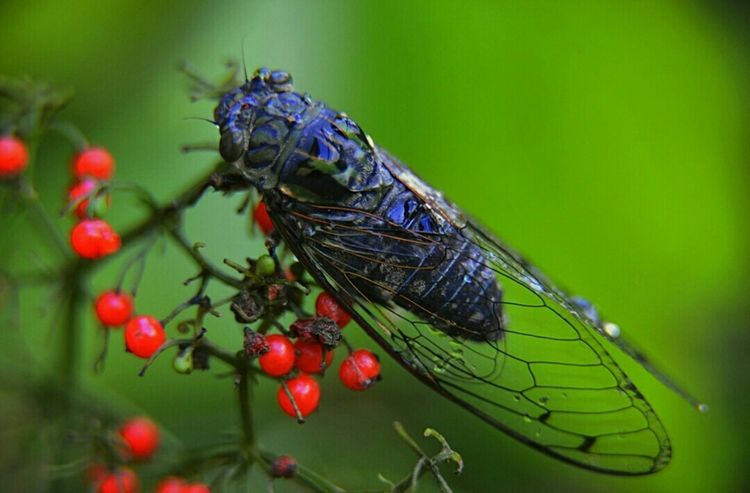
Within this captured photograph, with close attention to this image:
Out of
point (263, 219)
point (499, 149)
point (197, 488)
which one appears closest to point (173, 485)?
point (197, 488)

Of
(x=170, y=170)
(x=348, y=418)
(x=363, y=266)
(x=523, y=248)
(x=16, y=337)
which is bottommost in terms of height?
(x=16, y=337)

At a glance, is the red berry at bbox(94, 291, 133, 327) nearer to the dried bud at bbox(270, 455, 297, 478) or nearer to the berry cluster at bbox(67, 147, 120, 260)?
the berry cluster at bbox(67, 147, 120, 260)

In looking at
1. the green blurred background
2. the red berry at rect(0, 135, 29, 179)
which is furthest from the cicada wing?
the green blurred background

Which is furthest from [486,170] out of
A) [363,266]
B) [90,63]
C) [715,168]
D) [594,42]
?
[90,63]

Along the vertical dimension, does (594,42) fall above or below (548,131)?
above

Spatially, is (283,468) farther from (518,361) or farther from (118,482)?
(518,361)

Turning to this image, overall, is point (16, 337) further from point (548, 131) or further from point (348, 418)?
point (548, 131)

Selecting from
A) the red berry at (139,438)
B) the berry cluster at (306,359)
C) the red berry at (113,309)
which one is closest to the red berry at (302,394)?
the berry cluster at (306,359)
